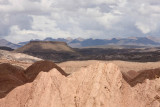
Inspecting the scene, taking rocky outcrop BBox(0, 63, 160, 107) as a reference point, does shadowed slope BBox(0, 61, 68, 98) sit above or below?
below

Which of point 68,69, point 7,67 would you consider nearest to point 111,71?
point 7,67

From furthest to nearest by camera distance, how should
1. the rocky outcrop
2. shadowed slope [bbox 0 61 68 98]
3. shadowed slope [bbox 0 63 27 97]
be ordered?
shadowed slope [bbox 0 61 68 98] < shadowed slope [bbox 0 63 27 97] < the rocky outcrop

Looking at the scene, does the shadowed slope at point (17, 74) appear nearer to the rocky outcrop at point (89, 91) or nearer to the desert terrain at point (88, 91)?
the desert terrain at point (88, 91)

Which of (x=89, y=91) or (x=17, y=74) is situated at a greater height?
(x=89, y=91)

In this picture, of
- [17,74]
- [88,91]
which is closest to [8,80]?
[17,74]

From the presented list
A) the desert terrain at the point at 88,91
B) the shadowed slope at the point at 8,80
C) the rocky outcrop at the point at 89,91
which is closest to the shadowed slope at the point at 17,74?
the shadowed slope at the point at 8,80

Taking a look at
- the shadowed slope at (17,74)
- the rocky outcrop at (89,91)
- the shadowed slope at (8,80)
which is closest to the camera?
the rocky outcrop at (89,91)

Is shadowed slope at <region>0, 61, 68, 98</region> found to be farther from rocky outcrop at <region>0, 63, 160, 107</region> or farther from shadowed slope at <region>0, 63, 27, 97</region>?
rocky outcrop at <region>0, 63, 160, 107</region>

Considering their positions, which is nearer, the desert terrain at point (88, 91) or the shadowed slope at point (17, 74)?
the desert terrain at point (88, 91)

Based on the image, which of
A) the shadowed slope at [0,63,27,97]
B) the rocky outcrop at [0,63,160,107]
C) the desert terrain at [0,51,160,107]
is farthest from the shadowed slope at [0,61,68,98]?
the rocky outcrop at [0,63,160,107]

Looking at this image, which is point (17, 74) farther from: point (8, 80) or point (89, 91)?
point (89, 91)
